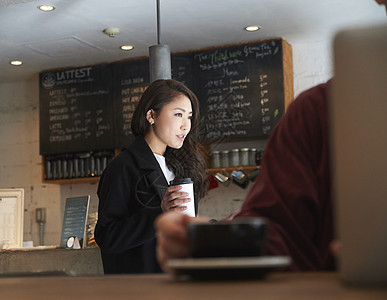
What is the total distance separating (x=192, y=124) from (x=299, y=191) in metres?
1.76

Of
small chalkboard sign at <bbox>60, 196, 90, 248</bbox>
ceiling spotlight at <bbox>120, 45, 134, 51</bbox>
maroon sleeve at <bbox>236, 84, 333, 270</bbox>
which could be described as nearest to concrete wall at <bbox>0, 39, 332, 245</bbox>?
ceiling spotlight at <bbox>120, 45, 134, 51</bbox>

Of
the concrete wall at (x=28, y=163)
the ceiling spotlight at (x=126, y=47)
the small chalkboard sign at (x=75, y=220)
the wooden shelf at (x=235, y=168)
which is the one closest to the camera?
the small chalkboard sign at (x=75, y=220)

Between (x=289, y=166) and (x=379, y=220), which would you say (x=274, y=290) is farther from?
(x=289, y=166)

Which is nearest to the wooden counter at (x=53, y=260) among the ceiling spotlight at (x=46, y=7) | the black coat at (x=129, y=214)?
the black coat at (x=129, y=214)

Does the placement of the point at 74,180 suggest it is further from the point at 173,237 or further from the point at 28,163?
the point at 173,237

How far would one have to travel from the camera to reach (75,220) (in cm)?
389

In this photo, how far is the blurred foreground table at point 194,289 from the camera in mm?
563

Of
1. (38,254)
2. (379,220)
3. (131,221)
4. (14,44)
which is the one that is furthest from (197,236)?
(14,44)

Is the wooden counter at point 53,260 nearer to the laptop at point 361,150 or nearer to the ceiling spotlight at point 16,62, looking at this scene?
the laptop at point 361,150

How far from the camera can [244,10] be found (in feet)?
15.3

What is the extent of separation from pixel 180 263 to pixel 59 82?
5.74m

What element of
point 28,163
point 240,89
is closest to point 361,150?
point 240,89

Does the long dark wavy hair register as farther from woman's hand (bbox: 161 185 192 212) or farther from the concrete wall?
Answer: the concrete wall

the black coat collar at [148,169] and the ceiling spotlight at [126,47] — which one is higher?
the ceiling spotlight at [126,47]
